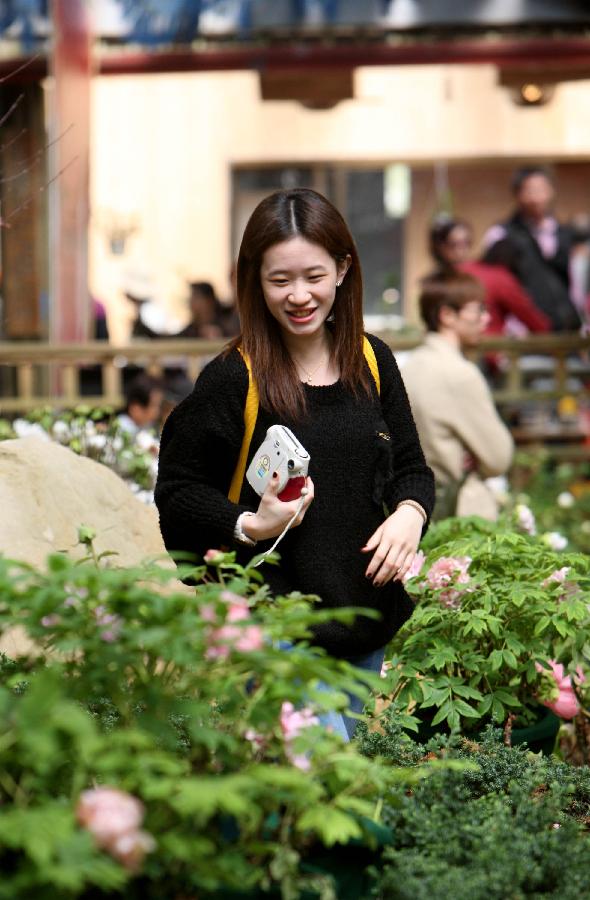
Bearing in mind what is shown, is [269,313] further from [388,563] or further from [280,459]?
[388,563]

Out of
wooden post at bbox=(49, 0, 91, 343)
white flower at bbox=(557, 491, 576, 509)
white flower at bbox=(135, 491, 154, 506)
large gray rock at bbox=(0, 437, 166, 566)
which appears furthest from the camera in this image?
wooden post at bbox=(49, 0, 91, 343)

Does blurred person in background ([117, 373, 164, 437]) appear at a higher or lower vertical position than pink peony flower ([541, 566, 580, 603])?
higher

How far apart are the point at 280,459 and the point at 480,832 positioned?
0.91m

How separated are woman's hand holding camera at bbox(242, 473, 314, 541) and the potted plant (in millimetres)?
926

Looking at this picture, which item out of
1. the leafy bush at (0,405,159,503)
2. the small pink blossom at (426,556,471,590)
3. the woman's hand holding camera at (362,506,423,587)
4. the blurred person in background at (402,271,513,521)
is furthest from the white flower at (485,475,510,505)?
the woman's hand holding camera at (362,506,423,587)

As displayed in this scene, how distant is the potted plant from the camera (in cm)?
421

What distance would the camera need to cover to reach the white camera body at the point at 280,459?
10.8 feet

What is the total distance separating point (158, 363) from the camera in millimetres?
→ 10898

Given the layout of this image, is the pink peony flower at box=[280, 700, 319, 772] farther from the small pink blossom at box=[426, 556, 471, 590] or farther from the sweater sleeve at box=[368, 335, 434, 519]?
the small pink blossom at box=[426, 556, 471, 590]

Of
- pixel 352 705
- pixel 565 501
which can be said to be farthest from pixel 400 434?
pixel 565 501

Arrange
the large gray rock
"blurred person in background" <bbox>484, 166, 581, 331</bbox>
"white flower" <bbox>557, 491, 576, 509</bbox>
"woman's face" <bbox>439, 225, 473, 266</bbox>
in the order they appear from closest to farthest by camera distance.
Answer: the large gray rock < "white flower" <bbox>557, 491, 576, 509</bbox> < "woman's face" <bbox>439, 225, 473, 266</bbox> < "blurred person in background" <bbox>484, 166, 581, 331</bbox>

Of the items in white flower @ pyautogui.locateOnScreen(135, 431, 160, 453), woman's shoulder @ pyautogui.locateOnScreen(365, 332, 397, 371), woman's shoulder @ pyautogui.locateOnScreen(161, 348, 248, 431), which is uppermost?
woman's shoulder @ pyautogui.locateOnScreen(365, 332, 397, 371)

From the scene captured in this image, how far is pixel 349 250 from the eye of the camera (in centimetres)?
358

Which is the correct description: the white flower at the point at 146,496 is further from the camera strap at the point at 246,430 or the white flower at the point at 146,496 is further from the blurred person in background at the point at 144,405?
the camera strap at the point at 246,430
